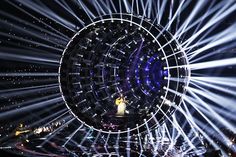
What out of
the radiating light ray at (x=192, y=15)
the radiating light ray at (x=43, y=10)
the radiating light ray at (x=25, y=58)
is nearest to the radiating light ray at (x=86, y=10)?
the radiating light ray at (x=43, y=10)

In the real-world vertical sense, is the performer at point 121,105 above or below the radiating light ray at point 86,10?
below

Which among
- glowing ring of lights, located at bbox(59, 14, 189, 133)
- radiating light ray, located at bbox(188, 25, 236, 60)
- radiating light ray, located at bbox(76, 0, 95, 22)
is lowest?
glowing ring of lights, located at bbox(59, 14, 189, 133)

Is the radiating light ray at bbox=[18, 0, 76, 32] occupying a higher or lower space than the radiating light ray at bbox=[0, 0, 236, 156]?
higher

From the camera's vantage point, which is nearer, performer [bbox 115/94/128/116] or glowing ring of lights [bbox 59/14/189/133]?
glowing ring of lights [bbox 59/14/189/133]

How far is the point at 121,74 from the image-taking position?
251 cm

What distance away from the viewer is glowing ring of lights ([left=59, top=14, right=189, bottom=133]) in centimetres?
217

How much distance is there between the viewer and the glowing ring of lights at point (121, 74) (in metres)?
2.17

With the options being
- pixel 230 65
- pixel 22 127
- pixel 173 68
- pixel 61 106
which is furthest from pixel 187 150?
pixel 22 127

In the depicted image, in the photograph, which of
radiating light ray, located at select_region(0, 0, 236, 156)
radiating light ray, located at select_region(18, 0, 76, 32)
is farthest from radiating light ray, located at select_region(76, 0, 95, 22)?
radiating light ray, located at select_region(18, 0, 76, 32)

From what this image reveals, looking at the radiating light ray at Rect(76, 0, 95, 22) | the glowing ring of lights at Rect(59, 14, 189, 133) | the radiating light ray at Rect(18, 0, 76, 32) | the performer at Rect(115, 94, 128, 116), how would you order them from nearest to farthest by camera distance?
the glowing ring of lights at Rect(59, 14, 189, 133)
the performer at Rect(115, 94, 128, 116)
the radiating light ray at Rect(76, 0, 95, 22)
the radiating light ray at Rect(18, 0, 76, 32)

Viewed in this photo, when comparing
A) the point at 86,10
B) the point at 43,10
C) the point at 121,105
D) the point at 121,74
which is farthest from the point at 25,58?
the point at 121,105

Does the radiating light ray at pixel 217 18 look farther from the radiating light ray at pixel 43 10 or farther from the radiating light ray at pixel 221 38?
the radiating light ray at pixel 43 10

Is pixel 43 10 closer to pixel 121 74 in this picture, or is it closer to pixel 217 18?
pixel 121 74

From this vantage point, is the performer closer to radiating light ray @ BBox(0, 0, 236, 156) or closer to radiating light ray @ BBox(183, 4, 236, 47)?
radiating light ray @ BBox(0, 0, 236, 156)
